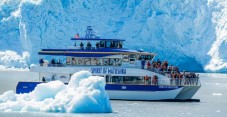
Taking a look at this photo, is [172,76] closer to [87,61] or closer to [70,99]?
[87,61]

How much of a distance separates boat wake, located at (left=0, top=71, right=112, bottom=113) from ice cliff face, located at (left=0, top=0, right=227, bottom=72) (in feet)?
164

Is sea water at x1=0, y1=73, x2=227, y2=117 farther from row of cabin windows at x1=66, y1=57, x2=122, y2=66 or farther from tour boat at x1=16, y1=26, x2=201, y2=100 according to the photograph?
row of cabin windows at x1=66, y1=57, x2=122, y2=66

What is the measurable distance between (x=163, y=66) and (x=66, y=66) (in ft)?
18.7

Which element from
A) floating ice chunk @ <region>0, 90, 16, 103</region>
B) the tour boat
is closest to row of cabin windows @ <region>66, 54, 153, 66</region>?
the tour boat

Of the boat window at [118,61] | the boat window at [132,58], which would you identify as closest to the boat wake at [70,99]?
the boat window at [118,61]

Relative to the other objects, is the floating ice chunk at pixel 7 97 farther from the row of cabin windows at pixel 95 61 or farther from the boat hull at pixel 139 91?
the row of cabin windows at pixel 95 61

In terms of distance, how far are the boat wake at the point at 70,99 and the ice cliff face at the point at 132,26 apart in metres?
49.9

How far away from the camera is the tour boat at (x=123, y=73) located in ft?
133

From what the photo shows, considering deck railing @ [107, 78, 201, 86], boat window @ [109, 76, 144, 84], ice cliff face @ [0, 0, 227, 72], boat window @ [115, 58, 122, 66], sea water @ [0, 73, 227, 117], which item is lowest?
sea water @ [0, 73, 227, 117]

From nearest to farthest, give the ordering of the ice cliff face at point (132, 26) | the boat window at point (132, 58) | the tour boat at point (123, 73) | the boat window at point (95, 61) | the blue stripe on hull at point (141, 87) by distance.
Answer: the blue stripe on hull at point (141, 87)
the tour boat at point (123, 73)
the boat window at point (132, 58)
the boat window at point (95, 61)
the ice cliff face at point (132, 26)

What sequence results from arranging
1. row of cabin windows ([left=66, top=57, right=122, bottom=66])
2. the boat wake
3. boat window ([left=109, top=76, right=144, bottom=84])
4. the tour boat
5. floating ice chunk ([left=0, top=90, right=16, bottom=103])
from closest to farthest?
the boat wake, floating ice chunk ([left=0, top=90, right=16, bottom=103]), the tour boat, boat window ([left=109, top=76, right=144, bottom=84]), row of cabin windows ([left=66, top=57, right=122, bottom=66])

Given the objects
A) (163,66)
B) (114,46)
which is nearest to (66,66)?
(114,46)

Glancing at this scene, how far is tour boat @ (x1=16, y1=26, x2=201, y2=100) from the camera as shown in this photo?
133ft

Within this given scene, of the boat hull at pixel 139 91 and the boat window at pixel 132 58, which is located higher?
the boat window at pixel 132 58
